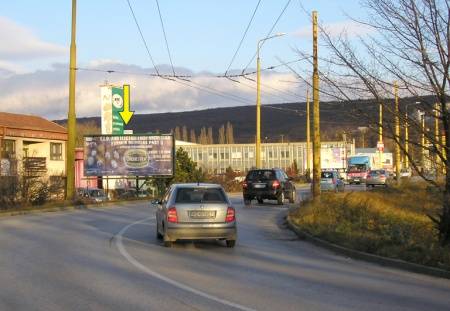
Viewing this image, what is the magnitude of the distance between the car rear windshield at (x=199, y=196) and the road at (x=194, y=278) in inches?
43.3

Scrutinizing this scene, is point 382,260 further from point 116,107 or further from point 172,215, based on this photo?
point 116,107

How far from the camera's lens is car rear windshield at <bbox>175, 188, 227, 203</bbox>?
1473 centimetres

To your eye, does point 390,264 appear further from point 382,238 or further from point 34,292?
point 34,292

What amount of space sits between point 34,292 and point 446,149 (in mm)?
7938

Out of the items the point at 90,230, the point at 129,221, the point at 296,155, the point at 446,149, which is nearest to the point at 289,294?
the point at 446,149

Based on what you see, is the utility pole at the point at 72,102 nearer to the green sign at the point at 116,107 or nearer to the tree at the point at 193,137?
the green sign at the point at 116,107

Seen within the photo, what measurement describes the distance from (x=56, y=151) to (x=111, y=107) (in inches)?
517

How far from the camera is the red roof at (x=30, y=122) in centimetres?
5695

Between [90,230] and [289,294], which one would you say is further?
[90,230]

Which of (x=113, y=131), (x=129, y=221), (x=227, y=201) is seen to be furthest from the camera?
(x=113, y=131)

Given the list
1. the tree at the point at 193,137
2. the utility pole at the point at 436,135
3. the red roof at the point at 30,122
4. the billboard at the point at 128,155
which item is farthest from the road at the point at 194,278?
the tree at the point at 193,137

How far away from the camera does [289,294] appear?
905 cm

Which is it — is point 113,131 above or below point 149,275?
above

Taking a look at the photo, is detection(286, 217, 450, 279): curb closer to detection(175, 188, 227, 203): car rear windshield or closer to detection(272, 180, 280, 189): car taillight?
detection(175, 188, 227, 203): car rear windshield
